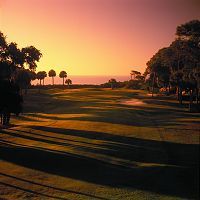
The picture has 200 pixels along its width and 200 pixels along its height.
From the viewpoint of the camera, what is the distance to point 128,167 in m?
26.0

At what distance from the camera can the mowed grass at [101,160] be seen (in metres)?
21.6

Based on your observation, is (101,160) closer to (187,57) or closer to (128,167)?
(128,167)

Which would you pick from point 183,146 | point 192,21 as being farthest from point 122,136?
point 192,21

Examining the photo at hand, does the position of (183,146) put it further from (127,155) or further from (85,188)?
(85,188)

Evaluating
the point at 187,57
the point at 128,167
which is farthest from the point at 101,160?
the point at 187,57

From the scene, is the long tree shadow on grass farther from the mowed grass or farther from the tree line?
the tree line

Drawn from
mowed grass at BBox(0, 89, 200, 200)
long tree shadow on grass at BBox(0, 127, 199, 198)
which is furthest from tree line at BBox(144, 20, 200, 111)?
long tree shadow on grass at BBox(0, 127, 199, 198)

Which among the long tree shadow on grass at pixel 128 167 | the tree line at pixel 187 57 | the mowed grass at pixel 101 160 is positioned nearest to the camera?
the mowed grass at pixel 101 160

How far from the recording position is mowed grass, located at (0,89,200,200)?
2162cm

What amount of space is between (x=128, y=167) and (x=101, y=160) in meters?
2.90

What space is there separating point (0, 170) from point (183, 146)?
16.5 metres

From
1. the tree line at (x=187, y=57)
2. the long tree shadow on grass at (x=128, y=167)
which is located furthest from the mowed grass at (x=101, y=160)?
the tree line at (x=187, y=57)

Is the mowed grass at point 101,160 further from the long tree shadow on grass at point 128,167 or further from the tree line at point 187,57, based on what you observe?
the tree line at point 187,57

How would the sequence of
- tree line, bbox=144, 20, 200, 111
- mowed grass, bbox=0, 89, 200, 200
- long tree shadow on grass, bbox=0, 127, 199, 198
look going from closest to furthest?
mowed grass, bbox=0, 89, 200, 200 → long tree shadow on grass, bbox=0, 127, 199, 198 → tree line, bbox=144, 20, 200, 111
